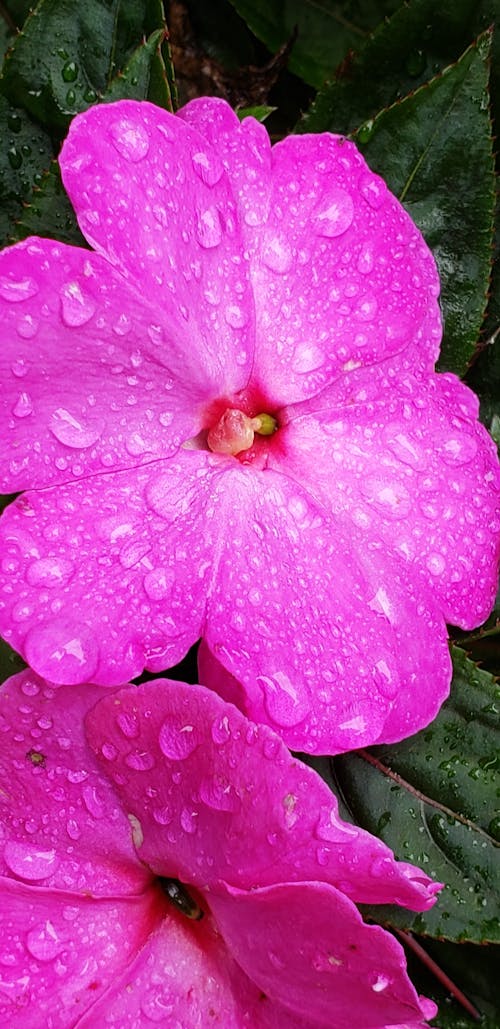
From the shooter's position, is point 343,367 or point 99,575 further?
point 343,367

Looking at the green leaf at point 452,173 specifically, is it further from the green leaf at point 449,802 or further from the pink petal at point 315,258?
the green leaf at point 449,802

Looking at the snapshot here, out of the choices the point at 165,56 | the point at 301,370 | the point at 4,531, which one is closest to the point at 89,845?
the point at 4,531

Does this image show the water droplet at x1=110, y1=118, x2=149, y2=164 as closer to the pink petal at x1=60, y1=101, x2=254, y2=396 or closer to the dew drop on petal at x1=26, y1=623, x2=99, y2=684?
the pink petal at x1=60, y1=101, x2=254, y2=396

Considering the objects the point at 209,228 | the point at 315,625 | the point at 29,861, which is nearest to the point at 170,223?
the point at 209,228

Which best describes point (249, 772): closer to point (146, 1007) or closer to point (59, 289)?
point (146, 1007)

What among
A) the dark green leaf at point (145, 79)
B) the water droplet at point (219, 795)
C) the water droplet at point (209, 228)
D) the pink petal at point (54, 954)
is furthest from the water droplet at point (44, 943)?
the dark green leaf at point (145, 79)

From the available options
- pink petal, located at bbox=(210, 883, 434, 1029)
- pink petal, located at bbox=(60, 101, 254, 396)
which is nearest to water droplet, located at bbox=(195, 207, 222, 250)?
pink petal, located at bbox=(60, 101, 254, 396)
